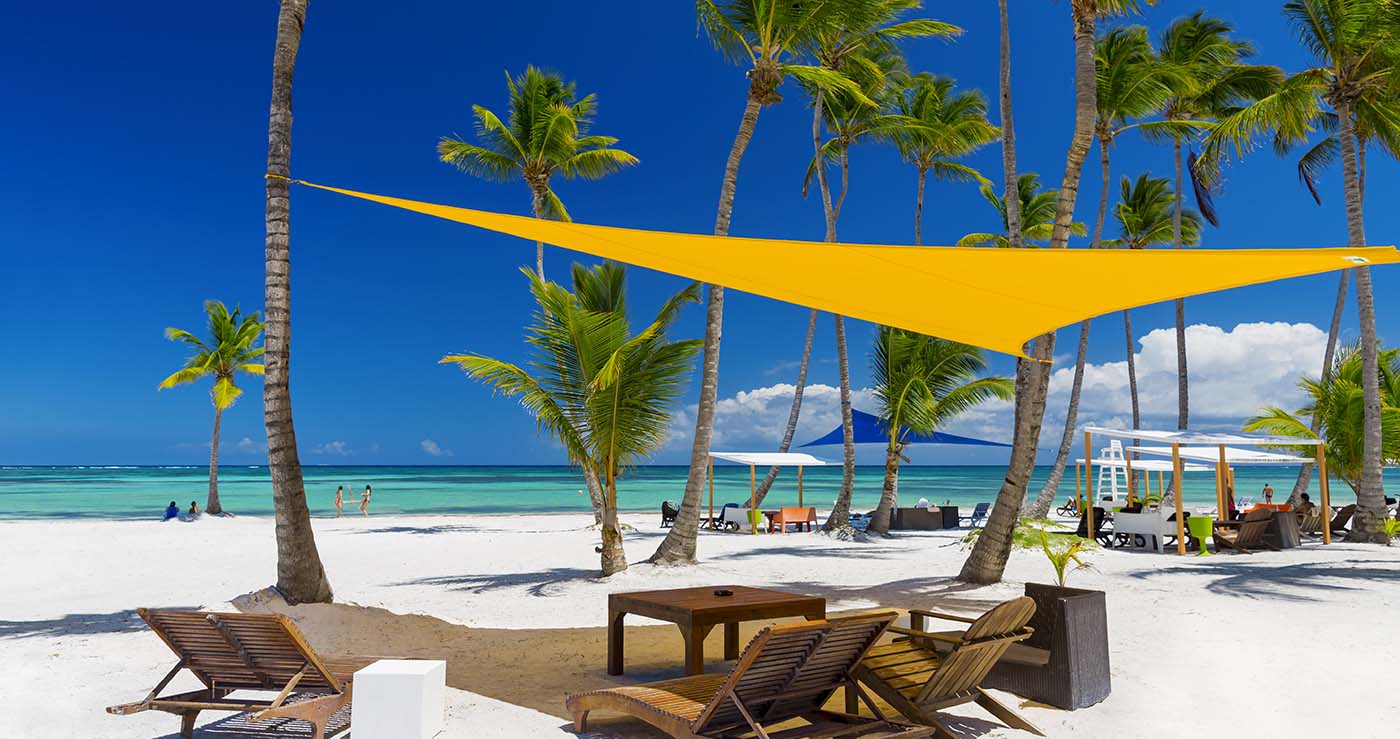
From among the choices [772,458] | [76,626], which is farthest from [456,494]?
[76,626]

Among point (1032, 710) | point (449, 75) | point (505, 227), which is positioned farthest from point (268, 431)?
point (449, 75)

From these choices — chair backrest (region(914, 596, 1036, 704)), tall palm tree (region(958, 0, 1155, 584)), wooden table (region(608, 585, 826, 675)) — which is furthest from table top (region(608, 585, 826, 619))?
tall palm tree (region(958, 0, 1155, 584))

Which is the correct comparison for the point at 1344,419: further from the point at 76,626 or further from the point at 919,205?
the point at 76,626

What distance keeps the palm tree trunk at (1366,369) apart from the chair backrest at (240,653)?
13.1 meters

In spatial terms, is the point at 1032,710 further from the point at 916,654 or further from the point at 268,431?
the point at 268,431

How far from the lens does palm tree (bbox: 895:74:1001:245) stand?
55.7 ft

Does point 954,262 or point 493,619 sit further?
point 493,619

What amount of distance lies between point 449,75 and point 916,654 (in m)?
61.1

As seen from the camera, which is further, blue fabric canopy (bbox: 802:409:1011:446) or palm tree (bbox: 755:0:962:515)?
blue fabric canopy (bbox: 802:409:1011:446)

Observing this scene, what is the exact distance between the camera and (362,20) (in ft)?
159

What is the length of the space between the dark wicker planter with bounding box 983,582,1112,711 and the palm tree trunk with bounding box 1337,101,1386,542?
1037 centimetres

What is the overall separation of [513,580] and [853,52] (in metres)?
9.56

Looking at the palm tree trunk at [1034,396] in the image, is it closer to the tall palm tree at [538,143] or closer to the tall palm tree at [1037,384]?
the tall palm tree at [1037,384]

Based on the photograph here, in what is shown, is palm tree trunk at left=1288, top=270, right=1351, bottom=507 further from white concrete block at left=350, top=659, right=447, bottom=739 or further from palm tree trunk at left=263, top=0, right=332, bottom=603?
white concrete block at left=350, top=659, right=447, bottom=739
